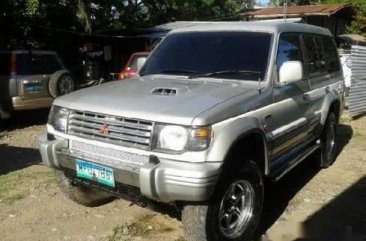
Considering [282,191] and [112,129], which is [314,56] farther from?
[112,129]

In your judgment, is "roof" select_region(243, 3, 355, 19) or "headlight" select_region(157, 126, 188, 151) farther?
"roof" select_region(243, 3, 355, 19)

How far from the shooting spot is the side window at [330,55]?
6.63 m

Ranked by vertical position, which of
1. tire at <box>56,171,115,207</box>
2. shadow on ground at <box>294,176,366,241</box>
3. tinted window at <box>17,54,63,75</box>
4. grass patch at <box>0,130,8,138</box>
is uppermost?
tinted window at <box>17,54,63,75</box>

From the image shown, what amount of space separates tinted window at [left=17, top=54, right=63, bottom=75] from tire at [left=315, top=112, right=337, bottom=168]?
6.12 meters

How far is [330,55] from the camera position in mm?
6840

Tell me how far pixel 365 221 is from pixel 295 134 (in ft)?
3.67

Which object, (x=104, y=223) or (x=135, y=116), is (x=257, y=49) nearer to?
(x=135, y=116)

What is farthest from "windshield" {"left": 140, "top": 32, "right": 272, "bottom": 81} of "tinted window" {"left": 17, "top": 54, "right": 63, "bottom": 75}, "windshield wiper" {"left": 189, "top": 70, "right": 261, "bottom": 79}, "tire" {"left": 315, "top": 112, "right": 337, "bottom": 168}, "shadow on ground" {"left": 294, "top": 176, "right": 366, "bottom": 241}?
"tinted window" {"left": 17, "top": 54, "right": 63, "bottom": 75}

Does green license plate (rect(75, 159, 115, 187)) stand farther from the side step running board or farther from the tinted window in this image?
the tinted window

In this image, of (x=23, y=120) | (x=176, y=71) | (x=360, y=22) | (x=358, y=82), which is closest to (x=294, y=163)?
(x=176, y=71)

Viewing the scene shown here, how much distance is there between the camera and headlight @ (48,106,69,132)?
439 cm

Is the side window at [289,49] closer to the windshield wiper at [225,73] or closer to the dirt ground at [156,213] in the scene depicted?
the windshield wiper at [225,73]

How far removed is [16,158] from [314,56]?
4451 mm

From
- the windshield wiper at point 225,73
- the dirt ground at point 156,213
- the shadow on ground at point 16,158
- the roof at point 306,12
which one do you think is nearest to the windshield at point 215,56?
the windshield wiper at point 225,73
